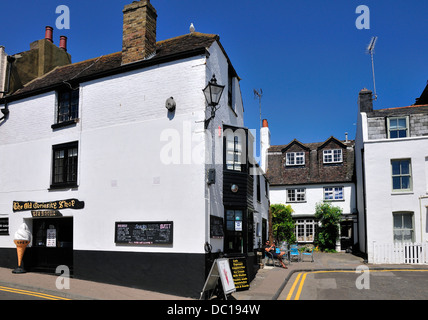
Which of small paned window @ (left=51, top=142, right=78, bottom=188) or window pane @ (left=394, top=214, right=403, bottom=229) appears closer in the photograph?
small paned window @ (left=51, top=142, right=78, bottom=188)

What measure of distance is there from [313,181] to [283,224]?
4.38 metres

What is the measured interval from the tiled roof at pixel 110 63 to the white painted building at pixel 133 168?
0.07 meters

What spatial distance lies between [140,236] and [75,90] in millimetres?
6284

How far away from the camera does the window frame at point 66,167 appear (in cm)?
1384

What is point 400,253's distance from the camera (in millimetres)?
19766

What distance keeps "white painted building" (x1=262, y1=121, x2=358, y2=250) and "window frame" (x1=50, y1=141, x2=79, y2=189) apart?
2095 centimetres

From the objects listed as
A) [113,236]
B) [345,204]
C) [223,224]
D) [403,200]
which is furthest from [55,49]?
[345,204]

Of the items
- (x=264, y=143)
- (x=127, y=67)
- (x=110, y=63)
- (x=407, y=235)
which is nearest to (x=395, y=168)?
(x=407, y=235)

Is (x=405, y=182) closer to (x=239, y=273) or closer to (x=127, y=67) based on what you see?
(x=239, y=273)

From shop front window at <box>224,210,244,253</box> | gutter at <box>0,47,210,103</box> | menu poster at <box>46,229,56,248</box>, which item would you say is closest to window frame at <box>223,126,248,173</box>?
shop front window at <box>224,210,244,253</box>

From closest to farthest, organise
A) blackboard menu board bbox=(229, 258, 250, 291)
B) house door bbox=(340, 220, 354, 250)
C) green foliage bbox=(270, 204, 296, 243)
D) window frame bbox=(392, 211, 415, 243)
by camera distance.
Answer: blackboard menu board bbox=(229, 258, 250, 291)
window frame bbox=(392, 211, 415, 243)
house door bbox=(340, 220, 354, 250)
green foliage bbox=(270, 204, 296, 243)

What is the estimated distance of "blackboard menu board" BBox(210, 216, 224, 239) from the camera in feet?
37.5

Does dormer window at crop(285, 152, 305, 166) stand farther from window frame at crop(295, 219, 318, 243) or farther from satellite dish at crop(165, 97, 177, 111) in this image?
satellite dish at crop(165, 97, 177, 111)

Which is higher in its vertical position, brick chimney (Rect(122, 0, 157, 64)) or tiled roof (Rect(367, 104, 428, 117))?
brick chimney (Rect(122, 0, 157, 64))
